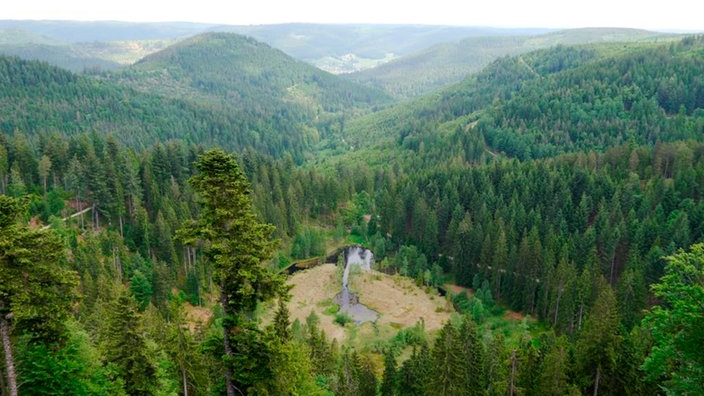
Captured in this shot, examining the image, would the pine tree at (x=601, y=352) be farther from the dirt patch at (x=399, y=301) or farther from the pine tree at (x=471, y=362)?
the dirt patch at (x=399, y=301)

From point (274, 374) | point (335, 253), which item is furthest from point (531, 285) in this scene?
point (274, 374)

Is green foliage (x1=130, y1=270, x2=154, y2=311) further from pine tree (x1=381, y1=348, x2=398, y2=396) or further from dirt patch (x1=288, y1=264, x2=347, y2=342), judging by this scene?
pine tree (x1=381, y1=348, x2=398, y2=396)

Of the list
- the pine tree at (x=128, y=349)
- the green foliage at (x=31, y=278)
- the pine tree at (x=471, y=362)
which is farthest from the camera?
the pine tree at (x=471, y=362)

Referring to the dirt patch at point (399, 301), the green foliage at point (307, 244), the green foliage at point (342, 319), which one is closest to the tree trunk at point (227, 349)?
the dirt patch at point (399, 301)

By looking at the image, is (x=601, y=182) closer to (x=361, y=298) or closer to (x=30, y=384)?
(x=361, y=298)

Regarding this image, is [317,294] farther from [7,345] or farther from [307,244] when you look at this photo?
[7,345]

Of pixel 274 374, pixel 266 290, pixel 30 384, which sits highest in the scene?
Answer: pixel 266 290
